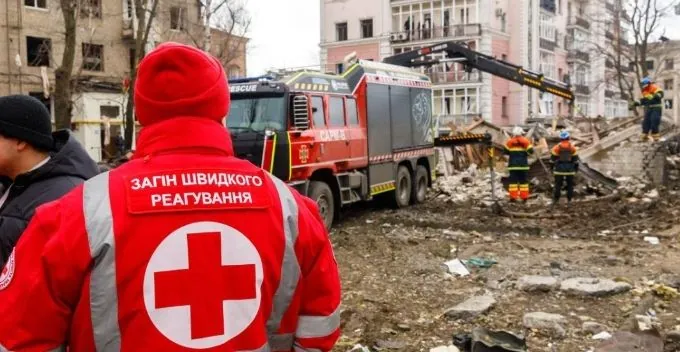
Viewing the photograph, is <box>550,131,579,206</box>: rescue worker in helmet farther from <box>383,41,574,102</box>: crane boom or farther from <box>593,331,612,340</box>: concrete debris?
<box>593,331,612,340</box>: concrete debris

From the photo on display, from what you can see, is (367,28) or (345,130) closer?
(345,130)

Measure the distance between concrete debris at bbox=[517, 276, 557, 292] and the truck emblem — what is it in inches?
155

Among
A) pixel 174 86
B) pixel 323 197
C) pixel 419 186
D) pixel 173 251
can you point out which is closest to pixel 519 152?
pixel 419 186

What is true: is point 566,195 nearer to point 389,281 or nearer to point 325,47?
point 389,281

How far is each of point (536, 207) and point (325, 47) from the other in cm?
3640

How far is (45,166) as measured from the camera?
9.03ft

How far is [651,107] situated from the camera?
1636 centimetres

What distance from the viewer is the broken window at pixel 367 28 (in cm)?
4731

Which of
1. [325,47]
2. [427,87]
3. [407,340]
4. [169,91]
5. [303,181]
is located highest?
[325,47]

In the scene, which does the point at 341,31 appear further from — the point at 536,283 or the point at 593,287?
the point at 593,287

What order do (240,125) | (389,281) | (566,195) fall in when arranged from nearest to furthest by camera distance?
(389,281), (240,125), (566,195)

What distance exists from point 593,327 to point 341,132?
6315 mm

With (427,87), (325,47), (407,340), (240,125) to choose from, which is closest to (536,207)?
(427,87)

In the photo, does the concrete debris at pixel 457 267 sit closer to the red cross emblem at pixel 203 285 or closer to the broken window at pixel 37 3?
the red cross emblem at pixel 203 285
